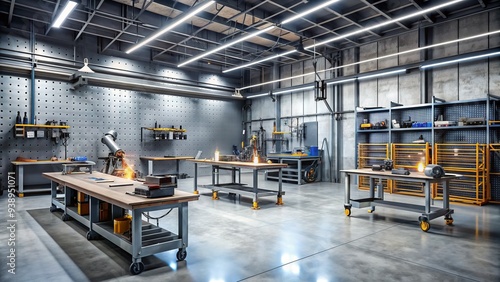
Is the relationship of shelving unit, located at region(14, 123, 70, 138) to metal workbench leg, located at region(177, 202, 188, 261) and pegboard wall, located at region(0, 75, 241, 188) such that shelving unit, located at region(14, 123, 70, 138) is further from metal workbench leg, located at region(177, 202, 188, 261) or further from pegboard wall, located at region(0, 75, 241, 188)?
metal workbench leg, located at region(177, 202, 188, 261)

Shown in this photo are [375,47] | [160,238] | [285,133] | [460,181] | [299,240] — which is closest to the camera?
[160,238]

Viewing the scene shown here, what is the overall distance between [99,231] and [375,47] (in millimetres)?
8248

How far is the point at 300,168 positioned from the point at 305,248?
219 inches

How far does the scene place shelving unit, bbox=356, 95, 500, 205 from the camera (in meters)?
6.18

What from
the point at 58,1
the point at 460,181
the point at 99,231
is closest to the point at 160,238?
the point at 99,231

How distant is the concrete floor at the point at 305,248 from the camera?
271cm

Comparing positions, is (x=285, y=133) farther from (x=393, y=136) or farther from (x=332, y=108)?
(x=393, y=136)

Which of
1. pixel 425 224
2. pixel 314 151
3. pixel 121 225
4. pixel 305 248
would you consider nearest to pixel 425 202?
pixel 425 224

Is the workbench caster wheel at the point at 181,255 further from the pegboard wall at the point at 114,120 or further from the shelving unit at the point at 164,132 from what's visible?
the shelving unit at the point at 164,132

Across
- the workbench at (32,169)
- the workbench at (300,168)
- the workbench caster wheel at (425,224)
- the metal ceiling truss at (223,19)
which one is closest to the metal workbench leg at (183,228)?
the workbench caster wheel at (425,224)

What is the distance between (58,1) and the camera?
602cm

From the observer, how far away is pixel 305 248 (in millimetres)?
3426

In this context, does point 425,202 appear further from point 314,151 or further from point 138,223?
point 314,151

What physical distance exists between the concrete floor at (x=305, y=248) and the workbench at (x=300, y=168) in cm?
360
